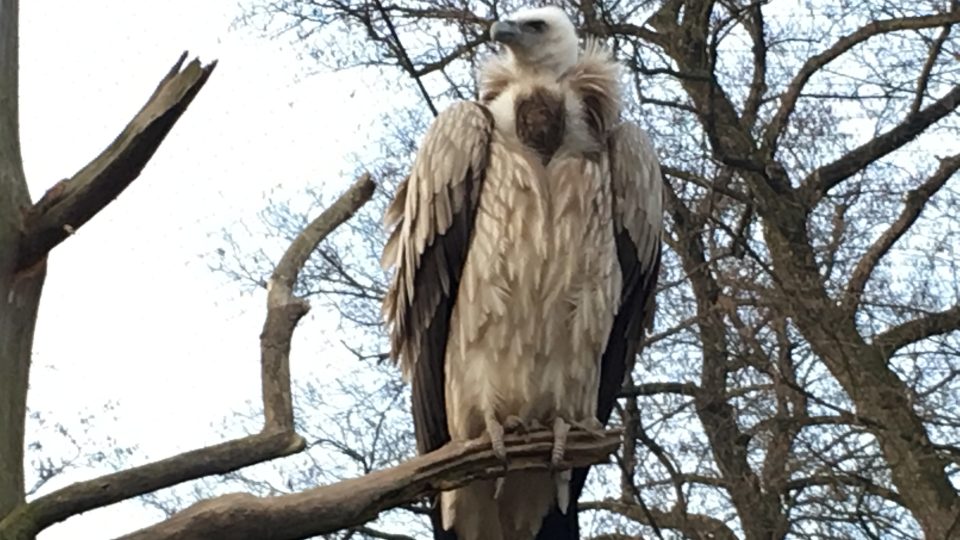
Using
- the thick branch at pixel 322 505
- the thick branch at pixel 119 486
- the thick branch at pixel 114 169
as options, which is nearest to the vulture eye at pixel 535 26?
the thick branch at pixel 114 169

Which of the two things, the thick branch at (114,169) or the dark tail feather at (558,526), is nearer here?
the thick branch at (114,169)

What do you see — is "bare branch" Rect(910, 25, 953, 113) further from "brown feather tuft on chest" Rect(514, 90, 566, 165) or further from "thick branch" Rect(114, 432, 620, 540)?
"thick branch" Rect(114, 432, 620, 540)

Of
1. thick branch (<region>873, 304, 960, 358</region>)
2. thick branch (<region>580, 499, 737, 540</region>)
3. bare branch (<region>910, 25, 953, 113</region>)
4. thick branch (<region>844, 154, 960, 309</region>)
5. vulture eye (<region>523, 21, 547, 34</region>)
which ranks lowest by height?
thick branch (<region>580, 499, 737, 540</region>)

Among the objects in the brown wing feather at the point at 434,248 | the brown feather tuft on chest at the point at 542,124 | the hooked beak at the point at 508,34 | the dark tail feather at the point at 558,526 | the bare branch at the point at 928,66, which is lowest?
the dark tail feather at the point at 558,526

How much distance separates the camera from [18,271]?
4598mm

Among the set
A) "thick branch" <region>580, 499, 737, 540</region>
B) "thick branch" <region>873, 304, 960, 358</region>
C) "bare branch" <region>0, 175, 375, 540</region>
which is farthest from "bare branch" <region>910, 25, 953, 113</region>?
"bare branch" <region>0, 175, 375, 540</region>

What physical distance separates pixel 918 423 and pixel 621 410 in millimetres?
1949

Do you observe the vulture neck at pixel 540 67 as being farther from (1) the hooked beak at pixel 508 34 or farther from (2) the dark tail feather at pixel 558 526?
(2) the dark tail feather at pixel 558 526

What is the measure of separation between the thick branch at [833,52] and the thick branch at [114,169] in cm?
633

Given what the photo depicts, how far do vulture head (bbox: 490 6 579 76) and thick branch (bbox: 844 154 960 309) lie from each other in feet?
14.4

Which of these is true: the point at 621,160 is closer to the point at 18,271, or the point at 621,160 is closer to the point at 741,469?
the point at 18,271

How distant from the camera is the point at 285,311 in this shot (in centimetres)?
421

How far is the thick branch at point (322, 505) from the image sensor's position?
385 centimetres

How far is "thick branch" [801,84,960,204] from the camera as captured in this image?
9.73 meters
